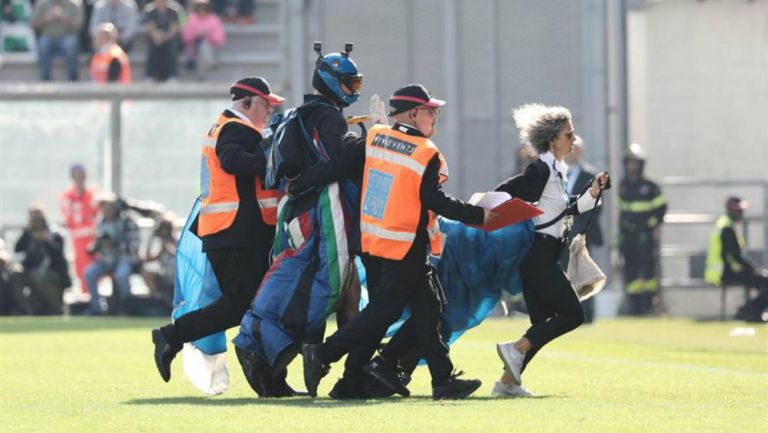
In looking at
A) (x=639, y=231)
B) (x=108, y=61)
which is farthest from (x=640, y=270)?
(x=108, y=61)

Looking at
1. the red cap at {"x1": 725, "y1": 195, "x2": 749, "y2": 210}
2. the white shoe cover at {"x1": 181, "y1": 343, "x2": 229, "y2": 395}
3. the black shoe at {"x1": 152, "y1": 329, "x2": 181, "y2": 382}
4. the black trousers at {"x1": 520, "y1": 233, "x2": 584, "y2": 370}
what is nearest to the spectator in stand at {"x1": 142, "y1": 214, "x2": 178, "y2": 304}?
the red cap at {"x1": 725, "y1": 195, "x2": 749, "y2": 210}

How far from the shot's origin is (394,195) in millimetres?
10766

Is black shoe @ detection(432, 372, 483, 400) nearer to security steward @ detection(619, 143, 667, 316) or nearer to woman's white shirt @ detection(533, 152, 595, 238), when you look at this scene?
woman's white shirt @ detection(533, 152, 595, 238)

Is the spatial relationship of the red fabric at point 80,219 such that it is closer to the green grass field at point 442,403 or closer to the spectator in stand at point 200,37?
the spectator in stand at point 200,37

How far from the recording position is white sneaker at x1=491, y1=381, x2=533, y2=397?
440 inches

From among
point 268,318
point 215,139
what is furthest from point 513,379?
point 215,139

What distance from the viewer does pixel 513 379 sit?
441 inches

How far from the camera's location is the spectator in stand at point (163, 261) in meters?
23.8

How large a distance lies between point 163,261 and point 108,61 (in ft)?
16.8

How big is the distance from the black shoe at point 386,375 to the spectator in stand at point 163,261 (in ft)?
42.1

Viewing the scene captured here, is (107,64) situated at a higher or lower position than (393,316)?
higher

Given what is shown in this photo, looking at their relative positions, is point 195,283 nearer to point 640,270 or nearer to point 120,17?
point 640,270

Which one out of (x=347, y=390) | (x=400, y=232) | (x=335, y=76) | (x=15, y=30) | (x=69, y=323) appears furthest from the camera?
(x=15, y=30)

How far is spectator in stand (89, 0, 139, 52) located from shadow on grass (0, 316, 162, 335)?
712 cm
